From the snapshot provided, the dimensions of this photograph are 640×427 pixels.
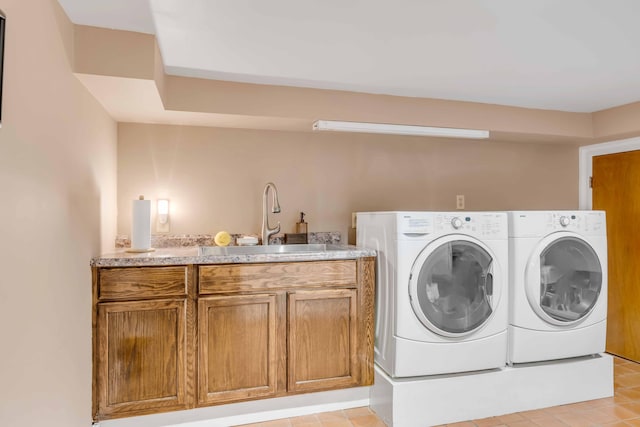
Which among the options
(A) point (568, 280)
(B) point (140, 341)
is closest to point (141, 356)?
(B) point (140, 341)

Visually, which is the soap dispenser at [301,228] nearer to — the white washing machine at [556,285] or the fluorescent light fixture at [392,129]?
the fluorescent light fixture at [392,129]

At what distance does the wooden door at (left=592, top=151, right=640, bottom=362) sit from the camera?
3162 millimetres

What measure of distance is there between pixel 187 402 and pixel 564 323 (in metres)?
2.31

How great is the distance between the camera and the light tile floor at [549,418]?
2.22 m

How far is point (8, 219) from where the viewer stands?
1.11 metres

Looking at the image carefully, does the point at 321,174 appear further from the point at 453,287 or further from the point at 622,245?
the point at 622,245

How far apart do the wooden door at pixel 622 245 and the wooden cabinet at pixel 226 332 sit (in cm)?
237

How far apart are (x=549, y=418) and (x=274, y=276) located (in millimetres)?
1805

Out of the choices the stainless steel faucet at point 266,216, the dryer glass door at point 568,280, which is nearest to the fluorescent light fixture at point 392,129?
the stainless steel faucet at point 266,216

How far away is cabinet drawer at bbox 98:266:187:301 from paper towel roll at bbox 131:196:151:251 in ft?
1.18

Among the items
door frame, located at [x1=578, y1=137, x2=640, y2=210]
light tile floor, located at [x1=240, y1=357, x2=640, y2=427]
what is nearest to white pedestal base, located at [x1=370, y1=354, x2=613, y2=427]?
light tile floor, located at [x1=240, y1=357, x2=640, y2=427]

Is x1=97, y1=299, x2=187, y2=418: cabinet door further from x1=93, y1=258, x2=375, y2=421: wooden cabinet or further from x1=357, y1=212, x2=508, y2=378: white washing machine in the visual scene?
x1=357, y1=212, x2=508, y2=378: white washing machine

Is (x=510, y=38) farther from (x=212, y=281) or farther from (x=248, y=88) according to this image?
(x=212, y=281)

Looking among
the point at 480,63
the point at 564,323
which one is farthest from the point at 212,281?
the point at 564,323
